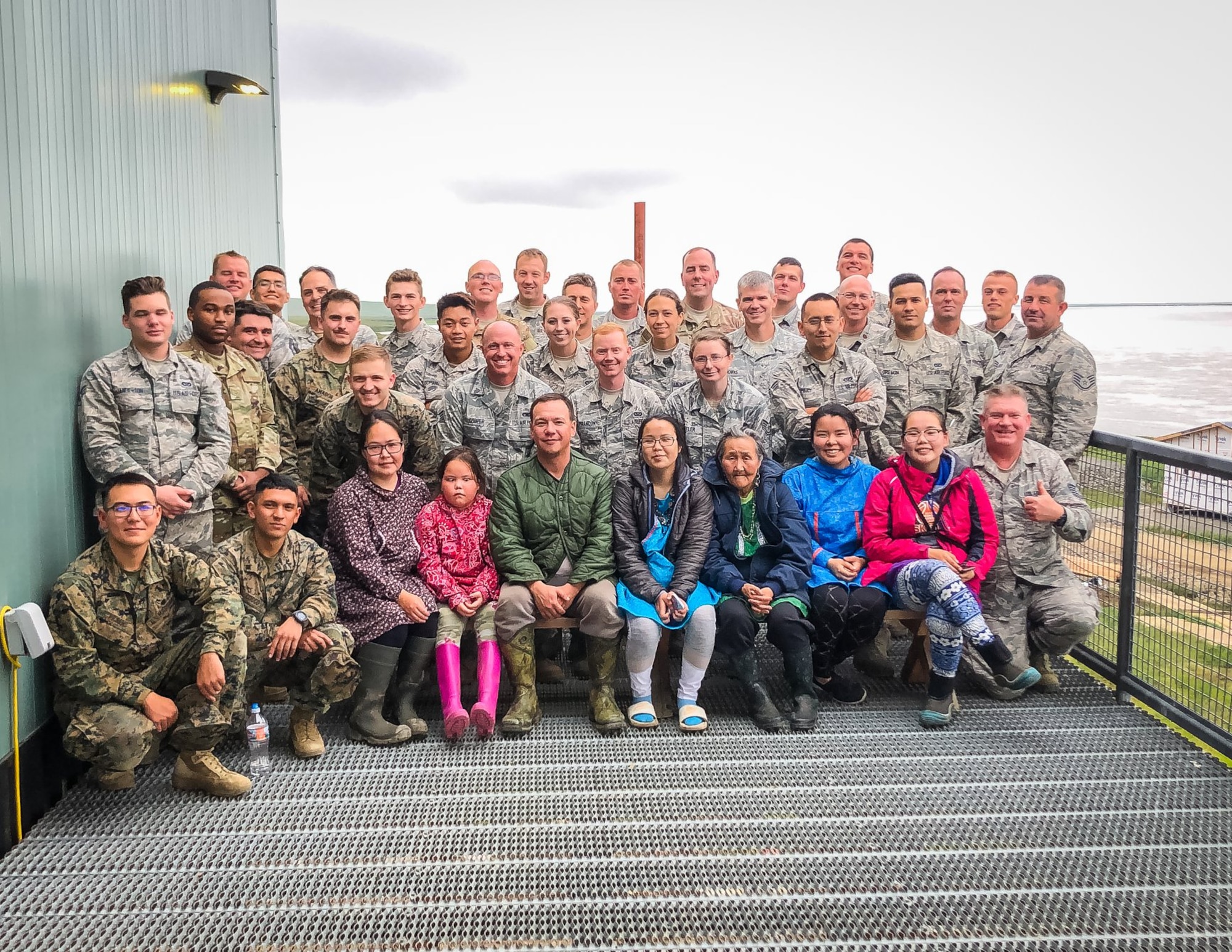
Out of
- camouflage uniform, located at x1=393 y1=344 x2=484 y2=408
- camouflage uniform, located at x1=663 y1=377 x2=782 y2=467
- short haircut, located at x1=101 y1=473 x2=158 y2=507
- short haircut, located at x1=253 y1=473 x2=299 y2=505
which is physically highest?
camouflage uniform, located at x1=393 y1=344 x2=484 y2=408

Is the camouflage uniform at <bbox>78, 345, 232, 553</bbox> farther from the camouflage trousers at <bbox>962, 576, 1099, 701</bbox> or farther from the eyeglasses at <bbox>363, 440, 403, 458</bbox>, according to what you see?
the camouflage trousers at <bbox>962, 576, 1099, 701</bbox>

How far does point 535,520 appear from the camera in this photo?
4.18 meters

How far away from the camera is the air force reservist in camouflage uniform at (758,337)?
209 inches

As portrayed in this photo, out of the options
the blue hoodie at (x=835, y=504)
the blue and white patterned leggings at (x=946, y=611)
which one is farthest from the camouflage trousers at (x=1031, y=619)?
the blue hoodie at (x=835, y=504)

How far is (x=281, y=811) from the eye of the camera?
127 inches

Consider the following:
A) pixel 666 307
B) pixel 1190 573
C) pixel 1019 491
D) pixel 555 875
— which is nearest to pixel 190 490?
pixel 555 875

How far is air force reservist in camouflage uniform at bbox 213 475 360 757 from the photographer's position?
3654 mm

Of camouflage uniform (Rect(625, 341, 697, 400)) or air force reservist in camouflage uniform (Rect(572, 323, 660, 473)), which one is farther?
camouflage uniform (Rect(625, 341, 697, 400))

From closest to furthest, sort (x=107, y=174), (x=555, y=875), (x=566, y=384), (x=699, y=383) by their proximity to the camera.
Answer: (x=555, y=875)
(x=107, y=174)
(x=699, y=383)
(x=566, y=384)

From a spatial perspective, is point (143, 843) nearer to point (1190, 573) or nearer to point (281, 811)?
point (281, 811)

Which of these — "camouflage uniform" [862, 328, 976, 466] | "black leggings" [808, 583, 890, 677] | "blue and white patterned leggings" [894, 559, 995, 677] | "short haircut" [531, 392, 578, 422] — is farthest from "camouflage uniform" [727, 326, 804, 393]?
"blue and white patterned leggings" [894, 559, 995, 677]

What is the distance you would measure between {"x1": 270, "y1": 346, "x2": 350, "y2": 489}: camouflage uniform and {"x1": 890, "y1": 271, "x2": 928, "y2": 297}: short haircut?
9.88 feet

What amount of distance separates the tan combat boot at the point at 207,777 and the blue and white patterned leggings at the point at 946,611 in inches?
112

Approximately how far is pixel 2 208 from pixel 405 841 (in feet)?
8.27
